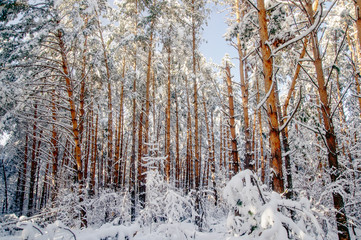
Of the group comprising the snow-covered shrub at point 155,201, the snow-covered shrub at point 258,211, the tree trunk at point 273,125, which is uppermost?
the tree trunk at point 273,125

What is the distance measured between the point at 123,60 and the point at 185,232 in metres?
14.3

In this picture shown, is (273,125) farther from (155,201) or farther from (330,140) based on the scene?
(155,201)

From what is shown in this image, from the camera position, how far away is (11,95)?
614cm

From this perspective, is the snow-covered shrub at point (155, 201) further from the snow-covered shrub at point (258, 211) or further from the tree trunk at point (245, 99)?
the tree trunk at point (245, 99)

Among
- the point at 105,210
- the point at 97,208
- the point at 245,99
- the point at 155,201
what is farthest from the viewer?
the point at 97,208

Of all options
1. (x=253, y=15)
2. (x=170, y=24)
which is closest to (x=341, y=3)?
(x=170, y=24)

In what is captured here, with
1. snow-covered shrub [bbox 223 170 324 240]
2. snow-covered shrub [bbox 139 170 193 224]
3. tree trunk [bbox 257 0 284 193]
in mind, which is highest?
tree trunk [bbox 257 0 284 193]

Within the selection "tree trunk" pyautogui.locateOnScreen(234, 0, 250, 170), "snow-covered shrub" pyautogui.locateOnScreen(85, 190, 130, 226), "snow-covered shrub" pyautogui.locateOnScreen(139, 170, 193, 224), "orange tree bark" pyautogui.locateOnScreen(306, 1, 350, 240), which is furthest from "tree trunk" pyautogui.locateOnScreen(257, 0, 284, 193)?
"snow-covered shrub" pyautogui.locateOnScreen(85, 190, 130, 226)

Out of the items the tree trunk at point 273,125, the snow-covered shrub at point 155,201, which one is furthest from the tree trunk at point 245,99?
the tree trunk at point 273,125

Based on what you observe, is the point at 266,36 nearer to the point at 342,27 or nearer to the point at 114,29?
the point at 114,29

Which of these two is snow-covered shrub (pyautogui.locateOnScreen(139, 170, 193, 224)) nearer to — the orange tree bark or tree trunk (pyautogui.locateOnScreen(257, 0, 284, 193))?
tree trunk (pyautogui.locateOnScreen(257, 0, 284, 193))

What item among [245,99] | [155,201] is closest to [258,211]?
[155,201]

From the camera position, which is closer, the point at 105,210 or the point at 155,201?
the point at 155,201

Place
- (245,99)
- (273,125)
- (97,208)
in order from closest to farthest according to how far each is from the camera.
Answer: (273,125) → (245,99) → (97,208)
